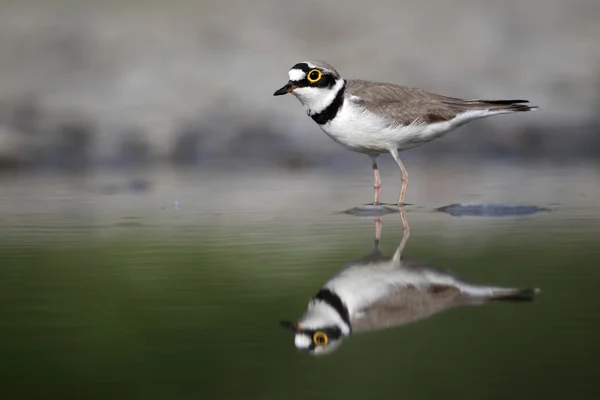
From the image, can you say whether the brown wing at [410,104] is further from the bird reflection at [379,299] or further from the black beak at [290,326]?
the black beak at [290,326]

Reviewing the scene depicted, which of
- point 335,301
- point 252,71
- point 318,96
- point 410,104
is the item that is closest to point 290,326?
point 335,301

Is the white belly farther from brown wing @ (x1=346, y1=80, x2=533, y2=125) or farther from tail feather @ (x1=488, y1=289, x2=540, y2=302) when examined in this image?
tail feather @ (x1=488, y1=289, x2=540, y2=302)

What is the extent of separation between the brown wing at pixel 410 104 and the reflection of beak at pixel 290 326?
382cm

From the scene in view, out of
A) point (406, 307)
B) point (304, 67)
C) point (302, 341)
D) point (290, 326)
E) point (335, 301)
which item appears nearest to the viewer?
point (302, 341)

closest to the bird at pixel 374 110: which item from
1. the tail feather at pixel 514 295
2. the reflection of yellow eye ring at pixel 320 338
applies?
the tail feather at pixel 514 295

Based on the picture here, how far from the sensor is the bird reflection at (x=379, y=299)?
14.0ft

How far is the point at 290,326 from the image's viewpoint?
169 inches

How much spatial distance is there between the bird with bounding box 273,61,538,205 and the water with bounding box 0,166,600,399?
0.48 meters

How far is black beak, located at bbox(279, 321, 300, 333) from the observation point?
4239 mm

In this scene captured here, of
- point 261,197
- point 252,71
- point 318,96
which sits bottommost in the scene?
point 261,197

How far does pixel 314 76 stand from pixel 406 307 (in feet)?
11.9

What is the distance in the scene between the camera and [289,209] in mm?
7805

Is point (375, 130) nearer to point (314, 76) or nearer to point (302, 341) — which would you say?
point (314, 76)

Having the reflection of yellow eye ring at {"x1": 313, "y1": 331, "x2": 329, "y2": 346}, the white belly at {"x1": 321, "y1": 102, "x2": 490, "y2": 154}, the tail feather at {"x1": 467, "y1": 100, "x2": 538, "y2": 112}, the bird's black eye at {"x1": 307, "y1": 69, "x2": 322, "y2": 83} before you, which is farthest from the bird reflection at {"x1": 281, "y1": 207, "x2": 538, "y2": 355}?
the tail feather at {"x1": 467, "y1": 100, "x2": 538, "y2": 112}
